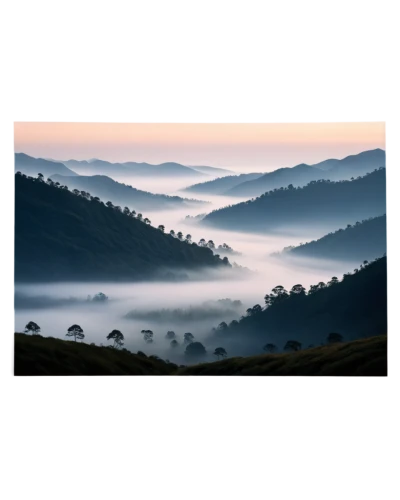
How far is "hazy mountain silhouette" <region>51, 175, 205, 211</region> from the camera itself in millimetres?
7918

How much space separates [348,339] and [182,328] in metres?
1.53

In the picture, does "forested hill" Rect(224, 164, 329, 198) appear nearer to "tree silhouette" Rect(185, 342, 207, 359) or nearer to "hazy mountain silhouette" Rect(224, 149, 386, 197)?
"hazy mountain silhouette" Rect(224, 149, 386, 197)

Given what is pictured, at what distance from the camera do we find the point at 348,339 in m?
7.85

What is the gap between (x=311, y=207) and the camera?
7938 mm

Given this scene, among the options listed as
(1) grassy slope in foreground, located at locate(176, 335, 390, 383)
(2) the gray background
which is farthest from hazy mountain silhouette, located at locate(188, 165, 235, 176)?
(1) grassy slope in foreground, located at locate(176, 335, 390, 383)

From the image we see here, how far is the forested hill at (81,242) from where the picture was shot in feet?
25.7

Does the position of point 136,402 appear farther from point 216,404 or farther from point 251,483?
point 251,483

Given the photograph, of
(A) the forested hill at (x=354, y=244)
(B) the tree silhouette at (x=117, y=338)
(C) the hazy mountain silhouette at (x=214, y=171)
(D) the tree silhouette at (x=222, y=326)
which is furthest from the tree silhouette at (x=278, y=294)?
(B) the tree silhouette at (x=117, y=338)

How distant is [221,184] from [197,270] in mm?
829

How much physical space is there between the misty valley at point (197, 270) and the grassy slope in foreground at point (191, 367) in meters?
0.01

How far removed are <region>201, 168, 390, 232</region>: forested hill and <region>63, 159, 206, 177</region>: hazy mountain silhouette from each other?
0.48 metres

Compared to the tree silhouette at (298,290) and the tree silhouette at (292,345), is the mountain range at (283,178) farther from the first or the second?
the tree silhouette at (292,345)
